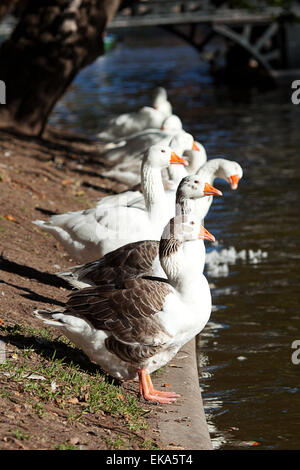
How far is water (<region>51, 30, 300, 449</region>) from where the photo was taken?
6.72 meters

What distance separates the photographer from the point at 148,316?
596cm

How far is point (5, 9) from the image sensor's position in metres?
15.2

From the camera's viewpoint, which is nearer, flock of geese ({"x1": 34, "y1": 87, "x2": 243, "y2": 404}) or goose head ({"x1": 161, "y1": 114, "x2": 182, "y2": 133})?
flock of geese ({"x1": 34, "y1": 87, "x2": 243, "y2": 404})

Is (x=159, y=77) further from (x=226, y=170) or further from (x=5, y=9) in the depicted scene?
(x=226, y=170)

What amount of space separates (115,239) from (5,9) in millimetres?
8388

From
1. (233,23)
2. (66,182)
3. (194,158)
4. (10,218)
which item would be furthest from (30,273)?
(233,23)

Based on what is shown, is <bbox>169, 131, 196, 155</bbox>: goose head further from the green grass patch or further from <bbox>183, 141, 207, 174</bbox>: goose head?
the green grass patch

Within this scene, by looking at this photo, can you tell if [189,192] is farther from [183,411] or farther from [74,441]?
[74,441]

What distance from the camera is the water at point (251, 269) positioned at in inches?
264

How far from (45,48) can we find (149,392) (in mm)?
11804

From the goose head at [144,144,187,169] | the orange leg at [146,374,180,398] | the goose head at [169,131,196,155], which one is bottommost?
the goose head at [169,131,196,155]

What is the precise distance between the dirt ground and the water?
1.05 m

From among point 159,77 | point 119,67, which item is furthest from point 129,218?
point 119,67

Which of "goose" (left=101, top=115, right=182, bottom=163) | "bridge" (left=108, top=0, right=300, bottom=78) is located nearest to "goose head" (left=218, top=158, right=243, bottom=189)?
"goose" (left=101, top=115, right=182, bottom=163)
